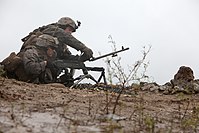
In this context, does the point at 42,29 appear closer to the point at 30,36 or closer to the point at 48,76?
the point at 30,36

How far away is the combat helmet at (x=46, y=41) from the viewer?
25.4ft

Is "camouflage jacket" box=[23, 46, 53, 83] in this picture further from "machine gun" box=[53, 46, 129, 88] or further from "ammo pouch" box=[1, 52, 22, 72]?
"machine gun" box=[53, 46, 129, 88]

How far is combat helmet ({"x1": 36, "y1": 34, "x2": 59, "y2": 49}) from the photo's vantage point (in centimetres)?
773

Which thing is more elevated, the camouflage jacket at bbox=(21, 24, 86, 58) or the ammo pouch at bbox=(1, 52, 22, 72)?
the camouflage jacket at bbox=(21, 24, 86, 58)

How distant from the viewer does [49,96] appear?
16.8 feet

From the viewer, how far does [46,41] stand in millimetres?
7746

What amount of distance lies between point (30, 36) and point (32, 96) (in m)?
3.74

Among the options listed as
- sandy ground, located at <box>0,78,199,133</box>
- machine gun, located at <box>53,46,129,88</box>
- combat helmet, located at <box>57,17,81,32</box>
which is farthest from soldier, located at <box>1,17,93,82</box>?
sandy ground, located at <box>0,78,199,133</box>

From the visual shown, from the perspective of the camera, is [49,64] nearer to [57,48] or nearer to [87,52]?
[57,48]

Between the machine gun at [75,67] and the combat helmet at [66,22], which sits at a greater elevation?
the combat helmet at [66,22]

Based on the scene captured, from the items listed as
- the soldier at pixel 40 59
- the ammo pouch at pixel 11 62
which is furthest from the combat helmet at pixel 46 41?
the ammo pouch at pixel 11 62

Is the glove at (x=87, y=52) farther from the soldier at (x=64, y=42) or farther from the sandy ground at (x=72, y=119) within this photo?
the sandy ground at (x=72, y=119)

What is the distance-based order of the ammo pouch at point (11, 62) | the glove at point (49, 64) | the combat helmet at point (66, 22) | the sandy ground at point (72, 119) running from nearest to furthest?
the sandy ground at point (72, 119) < the ammo pouch at point (11, 62) < the glove at point (49, 64) < the combat helmet at point (66, 22)

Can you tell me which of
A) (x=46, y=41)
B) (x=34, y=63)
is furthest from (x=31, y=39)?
(x=34, y=63)
